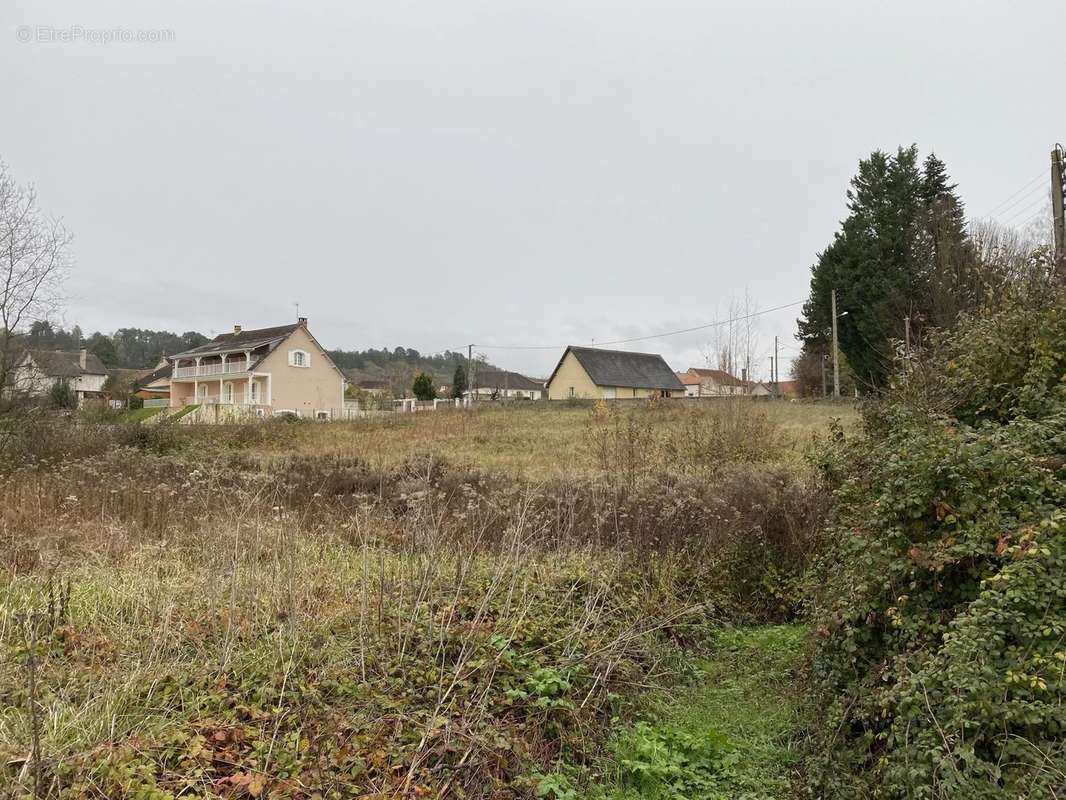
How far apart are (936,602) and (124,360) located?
85349 mm

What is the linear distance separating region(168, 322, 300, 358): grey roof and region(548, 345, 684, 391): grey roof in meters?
19.9

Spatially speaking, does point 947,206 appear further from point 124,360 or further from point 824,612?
point 124,360

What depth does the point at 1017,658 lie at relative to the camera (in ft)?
7.90

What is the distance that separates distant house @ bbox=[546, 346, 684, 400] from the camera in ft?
152

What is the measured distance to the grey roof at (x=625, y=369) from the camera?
4662cm

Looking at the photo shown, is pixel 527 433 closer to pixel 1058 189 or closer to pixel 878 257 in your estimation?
pixel 1058 189

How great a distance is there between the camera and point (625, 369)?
160ft

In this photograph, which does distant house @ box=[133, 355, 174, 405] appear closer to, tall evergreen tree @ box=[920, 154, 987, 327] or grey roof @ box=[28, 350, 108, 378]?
grey roof @ box=[28, 350, 108, 378]

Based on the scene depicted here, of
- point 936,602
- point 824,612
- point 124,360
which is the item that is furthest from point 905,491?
point 124,360

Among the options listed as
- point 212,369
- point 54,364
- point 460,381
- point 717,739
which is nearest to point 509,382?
point 460,381

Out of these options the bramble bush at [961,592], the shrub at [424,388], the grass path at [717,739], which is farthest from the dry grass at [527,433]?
the shrub at [424,388]

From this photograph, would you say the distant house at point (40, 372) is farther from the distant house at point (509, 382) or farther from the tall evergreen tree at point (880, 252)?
the distant house at point (509, 382)

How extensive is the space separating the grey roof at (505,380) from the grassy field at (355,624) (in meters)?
62.9

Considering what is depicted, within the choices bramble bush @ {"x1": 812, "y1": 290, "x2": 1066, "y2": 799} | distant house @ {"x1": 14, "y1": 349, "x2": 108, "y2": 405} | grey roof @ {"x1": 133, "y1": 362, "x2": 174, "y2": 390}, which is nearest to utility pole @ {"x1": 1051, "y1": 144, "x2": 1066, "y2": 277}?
bramble bush @ {"x1": 812, "y1": 290, "x2": 1066, "y2": 799}
